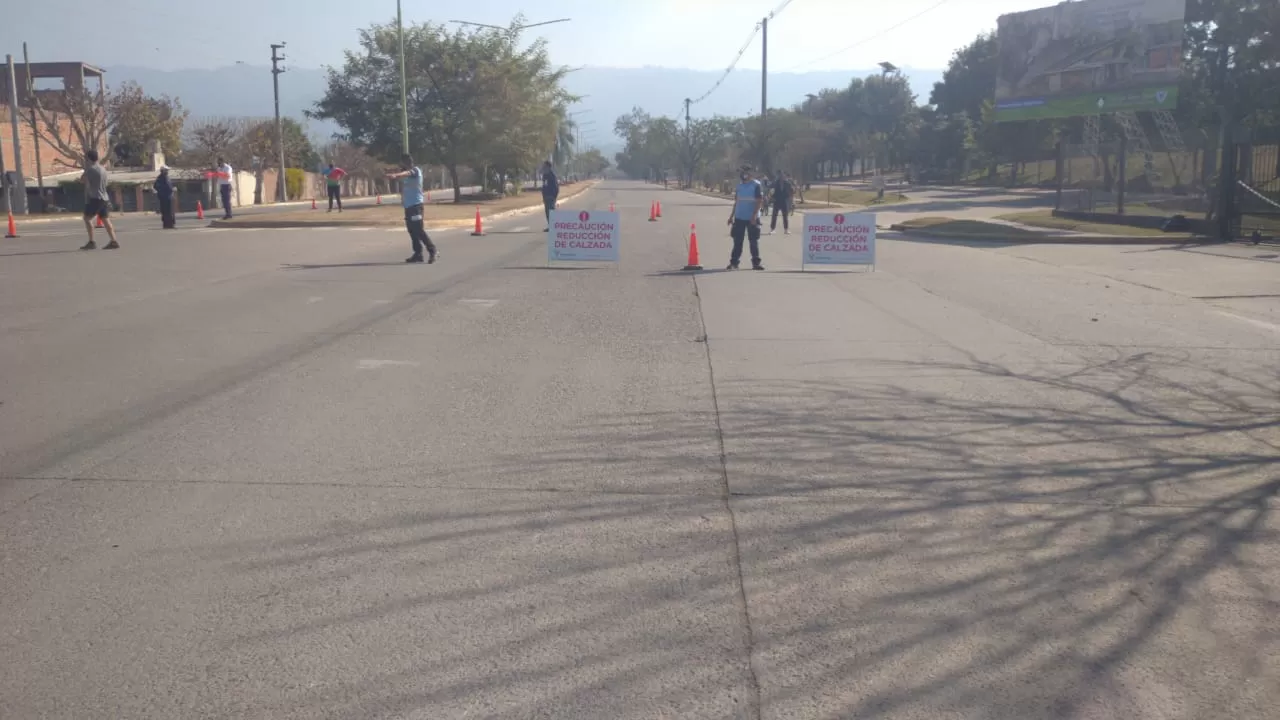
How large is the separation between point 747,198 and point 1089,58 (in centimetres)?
3984

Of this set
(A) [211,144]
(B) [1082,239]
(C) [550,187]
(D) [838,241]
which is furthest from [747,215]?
(A) [211,144]

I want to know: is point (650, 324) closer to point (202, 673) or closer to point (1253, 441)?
point (1253, 441)

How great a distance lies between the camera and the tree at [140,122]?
57.4 meters

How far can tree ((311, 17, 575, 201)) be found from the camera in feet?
153

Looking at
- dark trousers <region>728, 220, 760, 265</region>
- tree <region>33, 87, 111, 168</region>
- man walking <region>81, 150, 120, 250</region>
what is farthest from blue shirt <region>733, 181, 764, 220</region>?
tree <region>33, 87, 111, 168</region>

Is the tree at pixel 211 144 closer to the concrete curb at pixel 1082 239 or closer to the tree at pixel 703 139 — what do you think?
the concrete curb at pixel 1082 239

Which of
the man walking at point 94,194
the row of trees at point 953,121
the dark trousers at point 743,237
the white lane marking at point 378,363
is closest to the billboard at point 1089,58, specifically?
the row of trees at point 953,121

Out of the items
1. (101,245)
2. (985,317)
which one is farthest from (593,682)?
(101,245)

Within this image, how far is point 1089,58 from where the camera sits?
50500mm

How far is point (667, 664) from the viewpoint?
12.3 feet

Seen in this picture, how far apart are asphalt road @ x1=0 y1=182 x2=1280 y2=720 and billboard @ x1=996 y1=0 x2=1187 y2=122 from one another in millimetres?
41602

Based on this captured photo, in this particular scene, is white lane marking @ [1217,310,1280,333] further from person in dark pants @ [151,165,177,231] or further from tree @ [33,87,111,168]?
tree @ [33,87,111,168]

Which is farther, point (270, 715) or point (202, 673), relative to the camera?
point (202, 673)

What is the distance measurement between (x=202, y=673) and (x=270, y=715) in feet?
1.40
